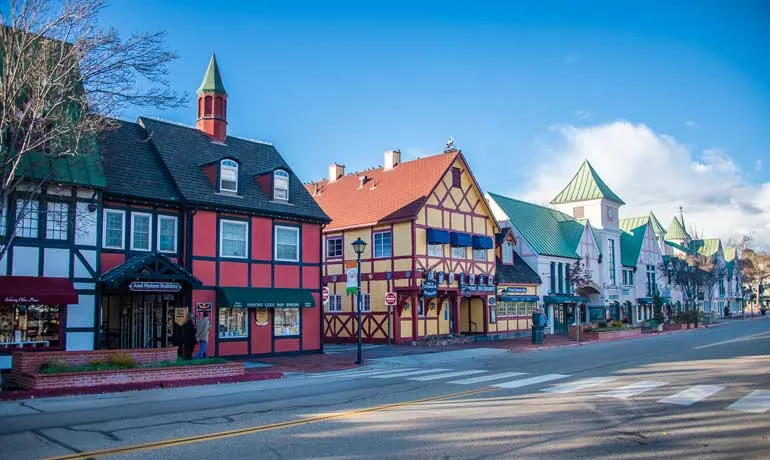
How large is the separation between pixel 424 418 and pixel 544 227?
1537 inches

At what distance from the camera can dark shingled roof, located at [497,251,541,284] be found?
40.6m

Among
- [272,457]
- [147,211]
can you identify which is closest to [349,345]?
[147,211]

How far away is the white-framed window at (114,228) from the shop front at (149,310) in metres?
0.84

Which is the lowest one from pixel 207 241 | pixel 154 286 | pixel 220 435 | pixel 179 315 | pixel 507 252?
pixel 220 435

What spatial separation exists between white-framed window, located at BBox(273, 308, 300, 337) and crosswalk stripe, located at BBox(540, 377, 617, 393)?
13.3m

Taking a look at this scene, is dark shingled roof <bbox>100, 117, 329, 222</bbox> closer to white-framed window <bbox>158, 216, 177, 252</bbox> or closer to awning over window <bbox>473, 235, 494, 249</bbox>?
white-framed window <bbox>158, 216, 177, 252</bbox>


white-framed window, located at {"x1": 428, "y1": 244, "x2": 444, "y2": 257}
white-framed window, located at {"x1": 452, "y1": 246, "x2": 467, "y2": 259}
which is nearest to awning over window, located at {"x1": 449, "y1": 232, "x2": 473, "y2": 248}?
white-framed window, located at {"x1": 452, "y1": 246, "x2": 467, "y2": 259}

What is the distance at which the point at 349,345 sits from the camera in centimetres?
3381

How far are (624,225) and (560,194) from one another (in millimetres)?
14848

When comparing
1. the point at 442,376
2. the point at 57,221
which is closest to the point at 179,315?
the point at 57,221

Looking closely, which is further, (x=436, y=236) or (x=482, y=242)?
(x=482, y=242)

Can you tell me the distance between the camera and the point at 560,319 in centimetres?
4662

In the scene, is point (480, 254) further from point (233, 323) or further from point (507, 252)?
point (233, 323)

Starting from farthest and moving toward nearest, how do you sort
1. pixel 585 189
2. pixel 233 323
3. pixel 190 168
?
1. pixel 585 189
2. pixel 190 168
3. pixel 233 323
